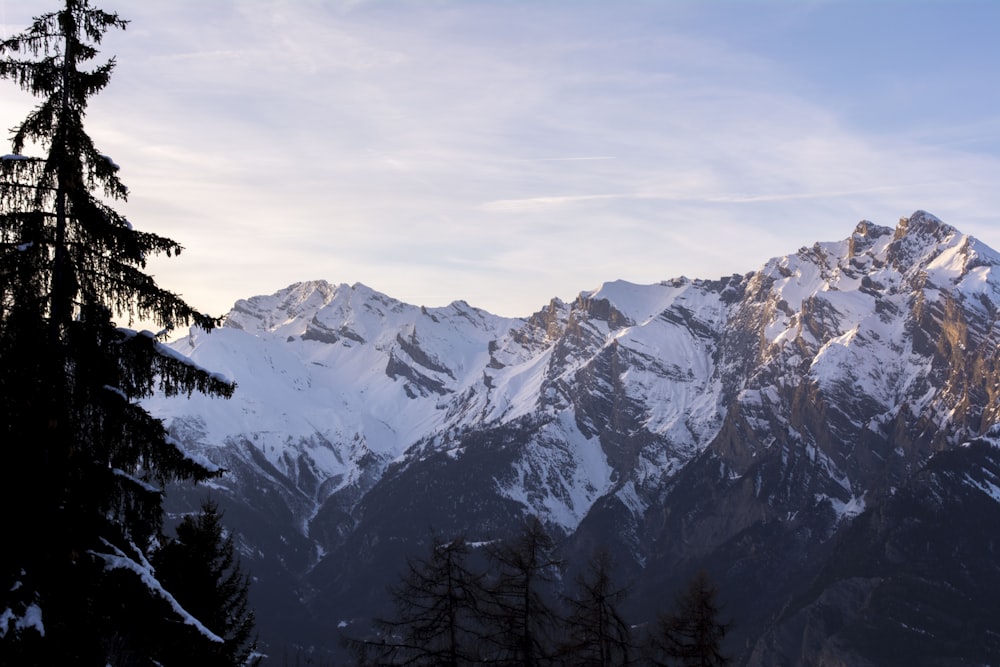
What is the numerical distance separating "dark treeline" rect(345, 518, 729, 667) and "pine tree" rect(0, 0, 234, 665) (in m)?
27.7

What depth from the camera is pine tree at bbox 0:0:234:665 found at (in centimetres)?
2489

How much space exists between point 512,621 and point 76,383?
33.4 meters

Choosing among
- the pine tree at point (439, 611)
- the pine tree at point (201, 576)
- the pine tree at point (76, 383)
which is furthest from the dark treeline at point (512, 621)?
the pine tree at point (76, 383)

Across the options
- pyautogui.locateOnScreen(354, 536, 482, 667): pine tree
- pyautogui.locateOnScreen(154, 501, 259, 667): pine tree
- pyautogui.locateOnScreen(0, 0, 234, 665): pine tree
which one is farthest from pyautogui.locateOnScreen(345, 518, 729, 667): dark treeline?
pyautogui.locateOnScreen(0, 0, 234, 665): pine tree

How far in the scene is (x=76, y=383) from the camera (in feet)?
85.6

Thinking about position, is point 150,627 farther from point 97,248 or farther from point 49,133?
point 49,133

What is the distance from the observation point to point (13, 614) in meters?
23.9

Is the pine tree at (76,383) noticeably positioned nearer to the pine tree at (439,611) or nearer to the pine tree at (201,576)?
the pine tree at (201,576)

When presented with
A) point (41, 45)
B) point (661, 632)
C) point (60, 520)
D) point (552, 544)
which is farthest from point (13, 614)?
point (661, 632)

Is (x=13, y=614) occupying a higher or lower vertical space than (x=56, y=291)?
lower

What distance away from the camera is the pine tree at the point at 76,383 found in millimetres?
24891

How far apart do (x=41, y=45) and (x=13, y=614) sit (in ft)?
39.3

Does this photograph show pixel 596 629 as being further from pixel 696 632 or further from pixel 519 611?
pixel 696 632

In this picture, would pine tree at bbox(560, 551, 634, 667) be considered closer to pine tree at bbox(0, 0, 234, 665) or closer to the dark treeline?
the dark treeline
